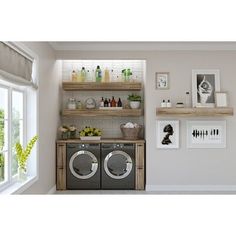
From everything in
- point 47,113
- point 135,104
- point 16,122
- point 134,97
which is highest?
point 134,97

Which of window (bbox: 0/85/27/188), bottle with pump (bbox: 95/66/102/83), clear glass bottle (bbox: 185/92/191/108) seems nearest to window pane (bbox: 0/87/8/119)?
window (bbox: 0/85/27/188)

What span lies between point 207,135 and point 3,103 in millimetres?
3369

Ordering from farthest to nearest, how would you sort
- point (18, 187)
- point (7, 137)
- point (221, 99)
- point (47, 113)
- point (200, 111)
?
1. point (221, 99)
2. point (200, 111)
3. point (47, 113)
4. point (7, 137)
5. point (18, 187)

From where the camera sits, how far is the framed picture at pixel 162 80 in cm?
577

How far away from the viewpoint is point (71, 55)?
5.82 m

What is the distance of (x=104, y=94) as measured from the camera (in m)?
6.28

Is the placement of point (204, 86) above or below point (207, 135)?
above

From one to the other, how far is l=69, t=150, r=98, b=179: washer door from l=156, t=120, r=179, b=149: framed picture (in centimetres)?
108

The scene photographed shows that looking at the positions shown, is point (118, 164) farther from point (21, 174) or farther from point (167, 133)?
point (21, 174)

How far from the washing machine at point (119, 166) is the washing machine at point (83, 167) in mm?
111

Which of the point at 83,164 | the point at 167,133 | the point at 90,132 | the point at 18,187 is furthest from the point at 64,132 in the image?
the point at 18,187

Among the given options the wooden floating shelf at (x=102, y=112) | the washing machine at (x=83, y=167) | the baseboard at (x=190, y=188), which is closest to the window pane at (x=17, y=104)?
the washing machine at (x=83, y=167)
